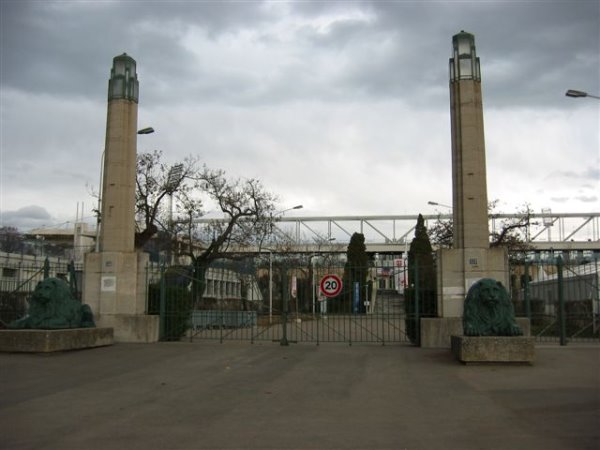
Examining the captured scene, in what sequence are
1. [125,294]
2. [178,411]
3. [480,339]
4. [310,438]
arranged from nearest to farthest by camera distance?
[310,438] < [178,411] < [480,339] < [125,294]

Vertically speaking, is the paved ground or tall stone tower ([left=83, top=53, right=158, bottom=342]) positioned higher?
tall stone tower ([left=83, top=53, right=158, bottom=342])

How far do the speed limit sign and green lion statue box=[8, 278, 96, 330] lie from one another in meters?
7.08

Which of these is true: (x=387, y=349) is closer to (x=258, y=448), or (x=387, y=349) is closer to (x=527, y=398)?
(x=527, y=398)

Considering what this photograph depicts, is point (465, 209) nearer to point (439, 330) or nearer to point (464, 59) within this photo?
point (439, 330)

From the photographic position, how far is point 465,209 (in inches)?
657

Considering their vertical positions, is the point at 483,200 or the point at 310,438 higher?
the point at 483,200

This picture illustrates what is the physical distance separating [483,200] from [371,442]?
11.0m

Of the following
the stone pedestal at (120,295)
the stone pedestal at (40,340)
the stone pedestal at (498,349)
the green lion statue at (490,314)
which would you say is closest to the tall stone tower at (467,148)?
the green lion statue at (490,314)

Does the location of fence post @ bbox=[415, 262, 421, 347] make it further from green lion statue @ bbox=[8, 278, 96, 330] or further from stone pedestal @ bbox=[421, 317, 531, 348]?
green lion statue @ bbox=[8, 278, 96, 330]

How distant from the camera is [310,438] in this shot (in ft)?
23.8

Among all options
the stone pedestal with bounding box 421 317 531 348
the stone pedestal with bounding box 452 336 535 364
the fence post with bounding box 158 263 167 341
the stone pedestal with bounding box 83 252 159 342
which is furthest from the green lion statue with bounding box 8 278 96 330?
the stone pedestal with bounding box 452 336 535 364

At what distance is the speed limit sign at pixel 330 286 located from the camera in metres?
18.4

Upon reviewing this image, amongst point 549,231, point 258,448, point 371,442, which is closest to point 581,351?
point 371,442

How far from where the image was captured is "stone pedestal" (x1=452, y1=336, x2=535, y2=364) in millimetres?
12797
